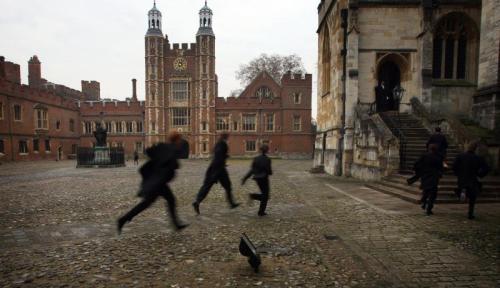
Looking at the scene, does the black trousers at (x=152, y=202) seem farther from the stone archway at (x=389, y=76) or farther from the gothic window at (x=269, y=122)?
the gothic window at (x=269, y=122)

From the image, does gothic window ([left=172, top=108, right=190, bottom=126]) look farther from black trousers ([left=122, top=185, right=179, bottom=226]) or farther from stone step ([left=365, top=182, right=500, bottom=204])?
black trousers ([left=122, top=185, right=179, bottom=226])

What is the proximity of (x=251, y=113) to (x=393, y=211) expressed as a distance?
3752 centimetres

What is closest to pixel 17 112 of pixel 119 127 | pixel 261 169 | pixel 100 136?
pixel 119 127

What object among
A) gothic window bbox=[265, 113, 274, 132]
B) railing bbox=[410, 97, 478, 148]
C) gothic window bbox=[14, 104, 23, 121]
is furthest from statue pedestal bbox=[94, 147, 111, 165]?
gothic window bbox=[265, 113, 274, 132]

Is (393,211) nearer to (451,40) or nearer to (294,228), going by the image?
(294,228)

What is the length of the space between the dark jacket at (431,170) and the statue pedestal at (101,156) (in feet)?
77.1

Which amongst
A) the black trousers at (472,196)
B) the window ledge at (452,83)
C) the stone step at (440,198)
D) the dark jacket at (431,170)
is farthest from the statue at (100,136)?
the black trousers at (472,196)

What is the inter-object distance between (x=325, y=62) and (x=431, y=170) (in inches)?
589

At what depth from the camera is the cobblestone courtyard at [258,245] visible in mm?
3795

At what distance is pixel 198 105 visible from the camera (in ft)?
141

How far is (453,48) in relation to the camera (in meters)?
15.9

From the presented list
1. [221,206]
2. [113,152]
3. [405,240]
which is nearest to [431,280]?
[405,240]

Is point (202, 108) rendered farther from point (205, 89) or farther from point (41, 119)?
point (41, 119)

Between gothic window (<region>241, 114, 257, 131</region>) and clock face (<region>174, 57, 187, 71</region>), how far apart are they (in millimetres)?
11757
